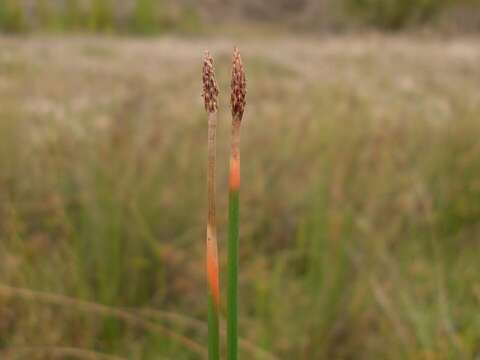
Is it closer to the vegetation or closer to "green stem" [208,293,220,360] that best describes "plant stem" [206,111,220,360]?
"green stem" [208,293,220,360]

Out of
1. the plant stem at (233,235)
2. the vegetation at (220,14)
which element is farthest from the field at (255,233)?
the vegetation at (220,14)

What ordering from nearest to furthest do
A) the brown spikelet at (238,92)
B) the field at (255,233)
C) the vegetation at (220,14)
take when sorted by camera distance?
the brown spikelet at (238,92)
the field at (255,233)
the vegetation at (220,14)

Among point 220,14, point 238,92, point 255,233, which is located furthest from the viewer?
point 220,14

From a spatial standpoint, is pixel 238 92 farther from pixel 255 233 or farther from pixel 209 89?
pixel 255 233

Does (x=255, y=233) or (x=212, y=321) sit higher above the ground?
(x=212, y=321)

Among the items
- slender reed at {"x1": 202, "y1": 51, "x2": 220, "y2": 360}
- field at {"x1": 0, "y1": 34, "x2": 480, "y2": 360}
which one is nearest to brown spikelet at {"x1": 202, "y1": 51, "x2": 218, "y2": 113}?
slender reed at {"x1": 202, "y1": 51, "x2": 220, "y2": 360}

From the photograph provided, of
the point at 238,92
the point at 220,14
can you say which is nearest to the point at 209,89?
the point at 238,92

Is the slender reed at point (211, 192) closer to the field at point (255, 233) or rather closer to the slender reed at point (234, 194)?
the slender reed at point (234, 194)
